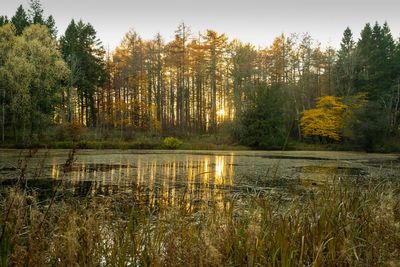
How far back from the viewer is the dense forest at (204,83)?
28484mm

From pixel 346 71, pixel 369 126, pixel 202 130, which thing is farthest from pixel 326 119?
pixel 202 130

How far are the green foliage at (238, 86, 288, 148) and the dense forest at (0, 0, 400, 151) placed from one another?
0.09 m

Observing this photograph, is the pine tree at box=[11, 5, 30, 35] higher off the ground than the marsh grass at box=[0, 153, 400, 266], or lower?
higher

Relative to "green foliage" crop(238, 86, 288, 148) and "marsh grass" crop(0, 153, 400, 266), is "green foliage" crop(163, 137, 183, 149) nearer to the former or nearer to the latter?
"green foliage" crop(238, 86, 288, 148)

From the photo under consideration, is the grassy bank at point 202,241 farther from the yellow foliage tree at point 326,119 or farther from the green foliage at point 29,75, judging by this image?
the yellow foliage tree at point 326,119

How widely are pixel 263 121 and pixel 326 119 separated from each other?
6611mm

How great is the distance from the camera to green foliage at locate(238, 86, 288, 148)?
3094cm

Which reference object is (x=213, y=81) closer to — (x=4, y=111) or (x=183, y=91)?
(x=183, y=91)

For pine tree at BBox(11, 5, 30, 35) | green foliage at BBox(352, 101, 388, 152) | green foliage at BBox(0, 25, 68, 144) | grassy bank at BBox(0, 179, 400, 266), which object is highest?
pine tree at BBox(11, 5, 30, 35)

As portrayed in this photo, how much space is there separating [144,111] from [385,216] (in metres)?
36.0

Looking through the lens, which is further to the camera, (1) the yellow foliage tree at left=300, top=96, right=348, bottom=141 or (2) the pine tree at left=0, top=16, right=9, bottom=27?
(2) the pine tree at left=0, top=16, right=9, bottom=27

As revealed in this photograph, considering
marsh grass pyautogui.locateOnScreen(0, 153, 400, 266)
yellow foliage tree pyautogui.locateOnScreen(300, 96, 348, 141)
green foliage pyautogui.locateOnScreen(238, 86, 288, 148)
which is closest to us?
marsh grass pyautogui.locateOnScreen(0, 153, 400, 266)

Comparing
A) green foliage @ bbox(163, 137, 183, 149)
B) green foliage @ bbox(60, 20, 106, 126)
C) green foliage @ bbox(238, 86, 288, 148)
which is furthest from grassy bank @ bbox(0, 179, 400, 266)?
green foliage @ bbox(60, 20, 106, 126)

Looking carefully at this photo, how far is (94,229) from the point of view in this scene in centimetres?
313
